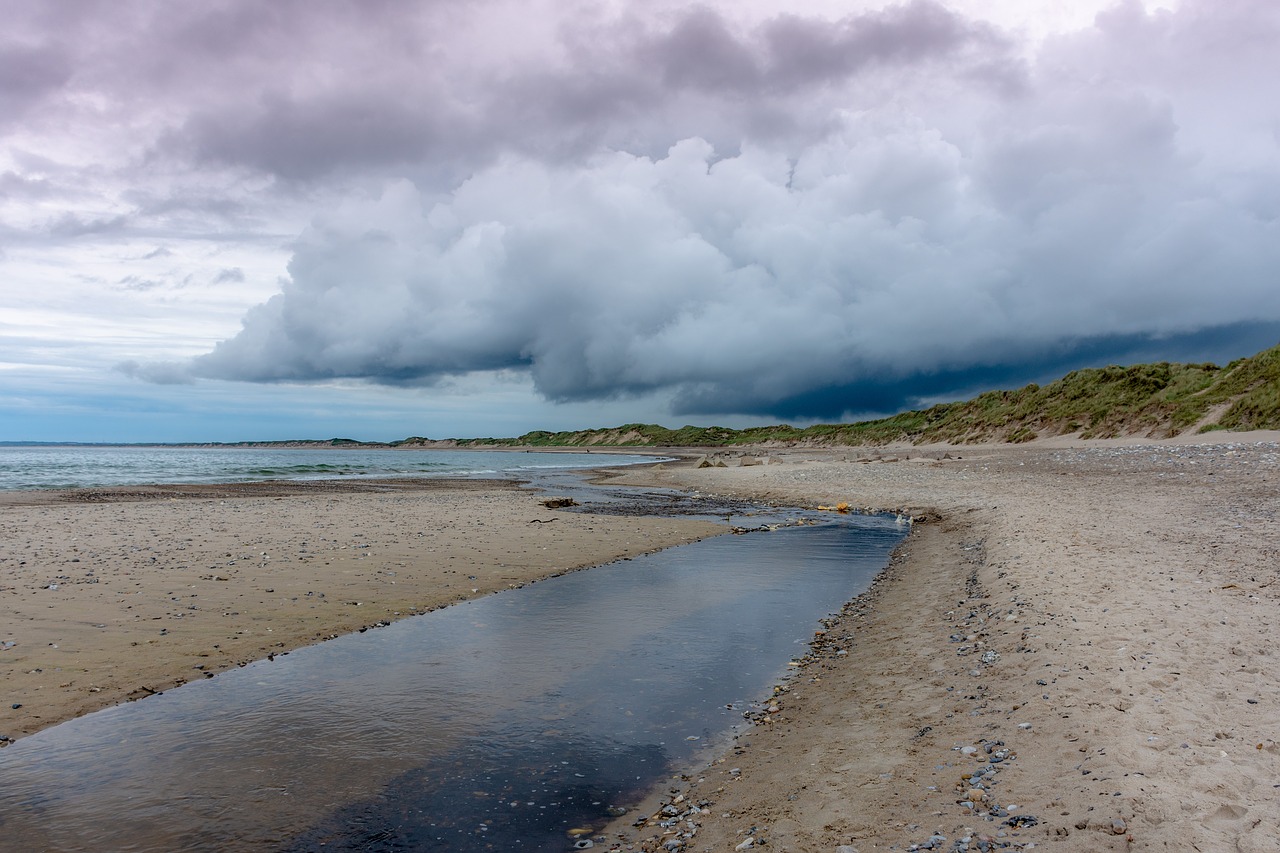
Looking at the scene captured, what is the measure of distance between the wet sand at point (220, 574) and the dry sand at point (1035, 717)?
8.01 m

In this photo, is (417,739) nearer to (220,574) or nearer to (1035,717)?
(1035,717)

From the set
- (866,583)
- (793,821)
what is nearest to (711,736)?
(793,821)

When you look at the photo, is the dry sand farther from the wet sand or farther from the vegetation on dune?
the vegetation on dune

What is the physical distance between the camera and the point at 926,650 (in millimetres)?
10516

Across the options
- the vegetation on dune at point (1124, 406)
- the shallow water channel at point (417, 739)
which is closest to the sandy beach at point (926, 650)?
the shallow water channel at point (417, 739)

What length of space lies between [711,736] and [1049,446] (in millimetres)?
65941

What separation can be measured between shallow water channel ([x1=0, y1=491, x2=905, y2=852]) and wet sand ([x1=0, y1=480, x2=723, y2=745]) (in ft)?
3.18

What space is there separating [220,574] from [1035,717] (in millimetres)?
16329

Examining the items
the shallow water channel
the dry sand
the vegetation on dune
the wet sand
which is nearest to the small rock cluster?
the dry sand

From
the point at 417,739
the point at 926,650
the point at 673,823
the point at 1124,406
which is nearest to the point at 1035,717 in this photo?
the point at 926,650

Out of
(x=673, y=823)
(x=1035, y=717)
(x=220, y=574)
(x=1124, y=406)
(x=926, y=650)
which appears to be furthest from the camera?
(x=1124, y=406)

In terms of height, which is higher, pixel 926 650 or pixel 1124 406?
pixel 1124 406

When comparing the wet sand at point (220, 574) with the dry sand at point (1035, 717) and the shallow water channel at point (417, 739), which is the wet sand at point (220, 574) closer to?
the shallow water channel at point (417, 739)

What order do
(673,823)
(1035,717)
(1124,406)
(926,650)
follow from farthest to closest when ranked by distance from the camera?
1. (1124,406)
2. (926,650)
3. (1035,717)
4. (673,823)
